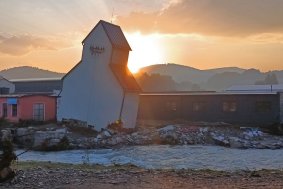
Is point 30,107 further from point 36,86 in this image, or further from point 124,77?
point 36,86

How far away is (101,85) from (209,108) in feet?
38.4

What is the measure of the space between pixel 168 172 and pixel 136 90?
24.9 meters

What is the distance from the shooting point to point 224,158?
76.7 feet

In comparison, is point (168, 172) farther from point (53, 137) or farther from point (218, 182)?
point (53, 137)

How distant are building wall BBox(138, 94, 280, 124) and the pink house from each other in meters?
11.4

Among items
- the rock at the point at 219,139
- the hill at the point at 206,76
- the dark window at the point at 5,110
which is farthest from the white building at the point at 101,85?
the hill at the point at 206,76

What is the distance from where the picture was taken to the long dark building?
Result: 38.9m

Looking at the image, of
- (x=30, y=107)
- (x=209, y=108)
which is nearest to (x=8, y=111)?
(x=30, y=107)

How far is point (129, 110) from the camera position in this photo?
3731cm

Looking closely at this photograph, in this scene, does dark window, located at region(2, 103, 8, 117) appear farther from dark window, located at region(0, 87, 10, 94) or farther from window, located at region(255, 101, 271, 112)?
window, located at region(255, 101, 271, 112)

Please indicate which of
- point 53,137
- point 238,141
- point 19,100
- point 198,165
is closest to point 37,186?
point 198,165

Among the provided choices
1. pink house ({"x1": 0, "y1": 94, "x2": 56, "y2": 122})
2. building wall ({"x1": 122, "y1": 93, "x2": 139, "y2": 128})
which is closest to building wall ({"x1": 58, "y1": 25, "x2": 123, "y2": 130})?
building wall ({"x1": 122, "y1": 93, "x2": 139, "y2": 128})

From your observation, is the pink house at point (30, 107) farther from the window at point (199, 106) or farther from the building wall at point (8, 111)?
the window at point (199, 106)

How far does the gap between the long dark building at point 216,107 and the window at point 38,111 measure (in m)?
12.0
